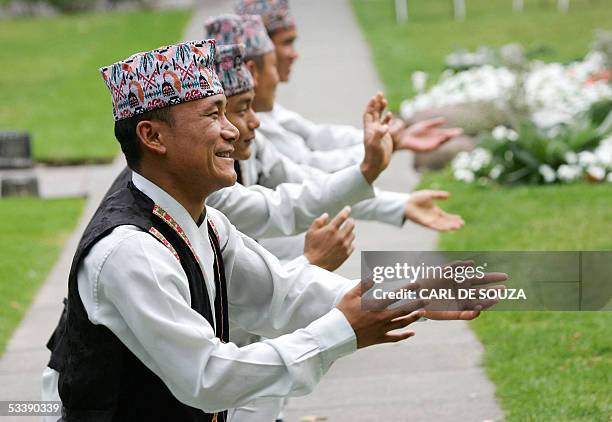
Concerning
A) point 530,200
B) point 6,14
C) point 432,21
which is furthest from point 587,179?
point 6,14

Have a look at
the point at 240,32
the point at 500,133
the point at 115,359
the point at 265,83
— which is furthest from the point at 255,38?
the point at 500,133

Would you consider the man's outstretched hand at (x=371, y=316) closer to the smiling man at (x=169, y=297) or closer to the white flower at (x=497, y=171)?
the smiling man at (x=169, y=297)

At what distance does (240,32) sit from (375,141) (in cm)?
112

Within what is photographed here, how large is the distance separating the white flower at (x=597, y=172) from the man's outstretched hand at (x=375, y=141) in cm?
481

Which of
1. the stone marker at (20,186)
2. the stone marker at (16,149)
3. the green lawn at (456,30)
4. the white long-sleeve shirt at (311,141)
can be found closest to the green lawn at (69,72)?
the stone marker at (16,149)

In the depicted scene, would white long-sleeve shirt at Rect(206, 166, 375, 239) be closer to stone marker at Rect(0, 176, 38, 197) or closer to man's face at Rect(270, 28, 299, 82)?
man's face at Rect(270, 28, 299, 82)

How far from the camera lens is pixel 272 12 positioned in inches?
259

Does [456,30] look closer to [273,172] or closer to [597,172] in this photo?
[597,172]

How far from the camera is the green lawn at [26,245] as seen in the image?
7.59 meters

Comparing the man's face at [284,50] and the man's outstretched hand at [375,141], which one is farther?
the man's face at [284,50]

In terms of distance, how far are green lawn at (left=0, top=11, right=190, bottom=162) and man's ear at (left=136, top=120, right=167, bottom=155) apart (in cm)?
898

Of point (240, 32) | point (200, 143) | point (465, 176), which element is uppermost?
point (200, 143)

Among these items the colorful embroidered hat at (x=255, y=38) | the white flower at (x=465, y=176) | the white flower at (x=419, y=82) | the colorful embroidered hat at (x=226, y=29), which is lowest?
the white flower at (x=419, y=82)

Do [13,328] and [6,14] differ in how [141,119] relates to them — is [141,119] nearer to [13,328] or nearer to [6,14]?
[13,328]
